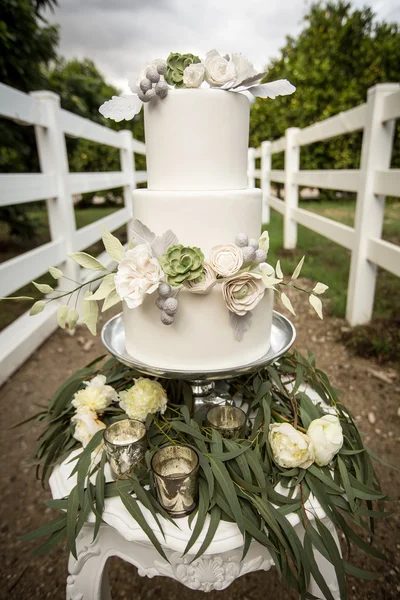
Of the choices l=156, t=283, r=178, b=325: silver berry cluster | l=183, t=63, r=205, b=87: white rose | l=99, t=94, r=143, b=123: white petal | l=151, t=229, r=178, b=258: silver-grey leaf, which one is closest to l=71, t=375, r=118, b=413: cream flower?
l=156, t=283, r=178, b=325: silver berry cluster

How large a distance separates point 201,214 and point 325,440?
0.61m

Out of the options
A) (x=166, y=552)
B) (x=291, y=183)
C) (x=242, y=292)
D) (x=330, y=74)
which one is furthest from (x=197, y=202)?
(x=330, y=74)

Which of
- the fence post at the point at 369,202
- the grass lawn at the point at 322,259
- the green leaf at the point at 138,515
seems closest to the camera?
the green leaf at the point at 138,515

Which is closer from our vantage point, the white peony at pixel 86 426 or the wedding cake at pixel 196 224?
the wedding cake at pixel 196 224

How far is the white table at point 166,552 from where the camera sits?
0.87 meters

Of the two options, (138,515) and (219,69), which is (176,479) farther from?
(219,69)

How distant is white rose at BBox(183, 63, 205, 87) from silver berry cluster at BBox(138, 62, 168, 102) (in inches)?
2.1

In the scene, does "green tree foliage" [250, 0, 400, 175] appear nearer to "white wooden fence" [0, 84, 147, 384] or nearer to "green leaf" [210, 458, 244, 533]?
"white wooden fence" [0, 84, 147, 384]

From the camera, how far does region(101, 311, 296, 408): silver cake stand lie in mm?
1037

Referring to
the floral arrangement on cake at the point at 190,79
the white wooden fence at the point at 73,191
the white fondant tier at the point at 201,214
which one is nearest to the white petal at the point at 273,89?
the floral arrangement on cake at the point at 190,79

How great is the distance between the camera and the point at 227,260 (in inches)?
37.2

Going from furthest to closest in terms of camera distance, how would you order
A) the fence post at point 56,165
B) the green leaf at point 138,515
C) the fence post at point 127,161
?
1. the fence post at point 127,161
2. the fence post at point 56,165
3. the green leaf at point 138,515

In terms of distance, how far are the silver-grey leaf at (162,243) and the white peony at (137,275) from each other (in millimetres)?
24

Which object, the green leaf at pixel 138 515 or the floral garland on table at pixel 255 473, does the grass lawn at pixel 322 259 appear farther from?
the green leaf at pixel 138 515
